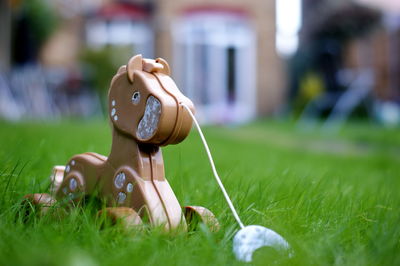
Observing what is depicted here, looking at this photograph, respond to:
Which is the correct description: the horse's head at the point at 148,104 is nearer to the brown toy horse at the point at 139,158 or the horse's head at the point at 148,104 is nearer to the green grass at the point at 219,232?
the brown toy horse at the point at 139,158

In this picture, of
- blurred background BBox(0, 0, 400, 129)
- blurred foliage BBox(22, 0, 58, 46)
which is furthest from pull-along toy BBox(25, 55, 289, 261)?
blurred foliage BBox(22, 0, 58, 46)

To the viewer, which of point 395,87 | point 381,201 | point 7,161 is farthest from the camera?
point 395,87

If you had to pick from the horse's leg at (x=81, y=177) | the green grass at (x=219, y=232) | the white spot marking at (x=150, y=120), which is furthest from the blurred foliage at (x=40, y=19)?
the white spot marking at (x=150, y=120)

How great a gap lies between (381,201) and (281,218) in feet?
2.28

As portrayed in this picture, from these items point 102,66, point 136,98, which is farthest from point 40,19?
point 136,98

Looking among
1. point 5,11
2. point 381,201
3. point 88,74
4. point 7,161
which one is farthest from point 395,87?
point 7,161

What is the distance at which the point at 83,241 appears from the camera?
116 cm

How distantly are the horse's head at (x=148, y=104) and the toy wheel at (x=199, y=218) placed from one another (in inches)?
7.9

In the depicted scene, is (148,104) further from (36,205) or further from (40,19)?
(40,19)

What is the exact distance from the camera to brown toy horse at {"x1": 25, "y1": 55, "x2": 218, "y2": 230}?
127 centimetres

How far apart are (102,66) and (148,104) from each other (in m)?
9.24

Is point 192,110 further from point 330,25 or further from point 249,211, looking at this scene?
point 330,25

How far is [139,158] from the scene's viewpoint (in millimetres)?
1346

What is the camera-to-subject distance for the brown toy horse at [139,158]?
1268 millimetres
